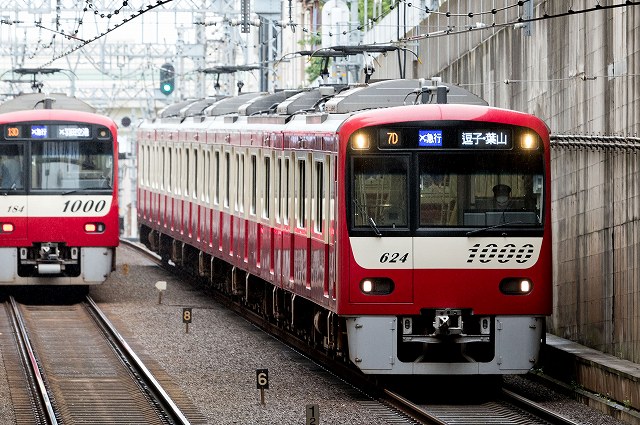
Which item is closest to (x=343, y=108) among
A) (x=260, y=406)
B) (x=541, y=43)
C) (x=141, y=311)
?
(x=260, y=406)

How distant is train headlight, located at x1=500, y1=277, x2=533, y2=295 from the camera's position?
14430 mm

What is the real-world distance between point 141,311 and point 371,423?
10335 mm

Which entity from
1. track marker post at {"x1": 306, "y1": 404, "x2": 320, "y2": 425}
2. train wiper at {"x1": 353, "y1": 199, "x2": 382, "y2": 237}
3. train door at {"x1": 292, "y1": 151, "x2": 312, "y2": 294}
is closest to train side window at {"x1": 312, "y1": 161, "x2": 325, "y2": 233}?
train door at {"x1": 292, "y1": 151, "x2": 312, "y2": 294}

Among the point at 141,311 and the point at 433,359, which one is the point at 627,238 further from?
the point at 141,311

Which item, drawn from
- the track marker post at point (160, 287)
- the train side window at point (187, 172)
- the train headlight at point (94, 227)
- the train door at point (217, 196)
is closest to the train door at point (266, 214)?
the train door at point (217, 196)

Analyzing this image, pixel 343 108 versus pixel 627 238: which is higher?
pixel 343 108

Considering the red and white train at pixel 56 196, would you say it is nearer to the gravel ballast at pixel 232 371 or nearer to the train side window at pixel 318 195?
the gravel ballast at pixel 232 371

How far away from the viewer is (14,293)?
25906mm

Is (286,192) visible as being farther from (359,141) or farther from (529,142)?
(529,142)

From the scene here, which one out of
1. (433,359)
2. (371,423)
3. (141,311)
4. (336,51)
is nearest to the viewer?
(371,423)

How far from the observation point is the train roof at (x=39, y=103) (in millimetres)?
24547

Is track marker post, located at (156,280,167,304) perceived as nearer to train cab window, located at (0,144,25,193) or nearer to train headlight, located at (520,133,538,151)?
train cab window, located at (0,144,25,193)

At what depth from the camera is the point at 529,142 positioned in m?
14.4

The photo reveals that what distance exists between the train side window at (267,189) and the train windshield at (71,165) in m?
4.45
